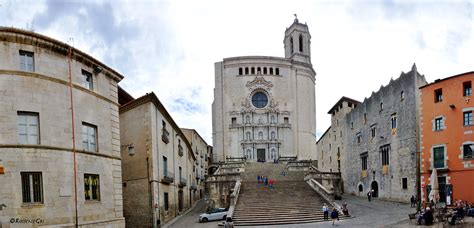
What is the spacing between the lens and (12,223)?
15.0 metres

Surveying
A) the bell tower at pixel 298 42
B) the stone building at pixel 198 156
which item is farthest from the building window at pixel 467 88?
the bell tower at pixel 298 42

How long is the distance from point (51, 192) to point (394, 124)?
31.4 m

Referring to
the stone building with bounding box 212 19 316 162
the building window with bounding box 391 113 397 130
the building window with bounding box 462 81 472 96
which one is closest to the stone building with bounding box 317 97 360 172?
the stone building with bounding box 212 19 316 162

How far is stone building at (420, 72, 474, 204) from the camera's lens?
27.8m

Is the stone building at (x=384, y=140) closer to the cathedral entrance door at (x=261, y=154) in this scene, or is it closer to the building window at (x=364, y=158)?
the building window at (x=364, y=158)

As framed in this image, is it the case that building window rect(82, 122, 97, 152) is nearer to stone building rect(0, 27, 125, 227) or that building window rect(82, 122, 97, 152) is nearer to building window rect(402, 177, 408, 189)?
stone building rect(0, 27, 125, 227)

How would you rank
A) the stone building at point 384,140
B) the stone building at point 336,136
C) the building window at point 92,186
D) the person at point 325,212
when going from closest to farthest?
the building window at point 92,186
the person at point 325,212
the stone building at point 384,140
the stone building at point 336,136

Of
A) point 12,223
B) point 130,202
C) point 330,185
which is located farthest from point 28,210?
point 330,185

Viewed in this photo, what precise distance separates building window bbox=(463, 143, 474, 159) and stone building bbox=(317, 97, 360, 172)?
22.2 metres

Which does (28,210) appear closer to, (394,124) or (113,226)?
(113,226)

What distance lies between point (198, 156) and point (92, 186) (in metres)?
44.5

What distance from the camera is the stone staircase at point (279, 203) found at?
26625 mm

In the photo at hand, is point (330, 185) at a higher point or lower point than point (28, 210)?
lower

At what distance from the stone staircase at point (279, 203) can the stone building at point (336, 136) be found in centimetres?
1480
